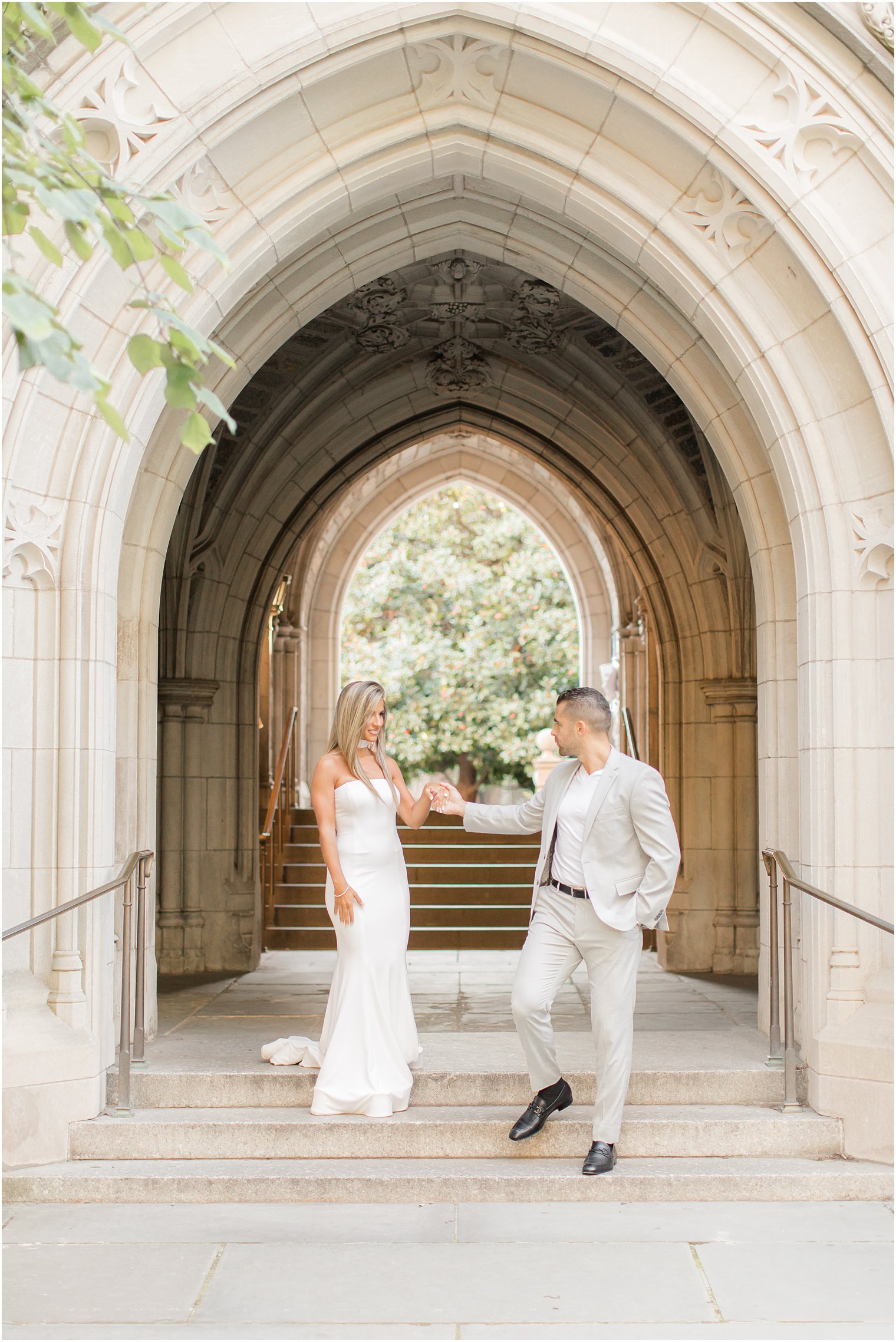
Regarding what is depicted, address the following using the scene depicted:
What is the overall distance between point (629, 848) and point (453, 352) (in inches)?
226

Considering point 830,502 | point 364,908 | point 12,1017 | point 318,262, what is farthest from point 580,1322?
point 318,262

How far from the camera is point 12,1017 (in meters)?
4.62

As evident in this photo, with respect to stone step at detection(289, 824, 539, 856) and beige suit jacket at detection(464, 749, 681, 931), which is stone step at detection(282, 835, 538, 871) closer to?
stone step at detection(289, 824, 539, 856)

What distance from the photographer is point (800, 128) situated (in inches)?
186

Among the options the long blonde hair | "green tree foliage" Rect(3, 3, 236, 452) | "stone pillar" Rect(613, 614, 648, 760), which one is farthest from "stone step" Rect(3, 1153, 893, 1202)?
"stone pillar" Rect(613, 614, 648, 760)

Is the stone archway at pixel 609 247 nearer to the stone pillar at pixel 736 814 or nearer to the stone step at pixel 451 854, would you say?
the stone pillar at pixel 736 814

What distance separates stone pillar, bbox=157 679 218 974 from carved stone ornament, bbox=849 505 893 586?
5328 mm

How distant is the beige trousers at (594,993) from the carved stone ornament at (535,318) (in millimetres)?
4967

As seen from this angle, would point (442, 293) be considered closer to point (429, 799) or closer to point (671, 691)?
point (671, 691)

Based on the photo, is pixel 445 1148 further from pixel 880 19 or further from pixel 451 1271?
pixel 880 19

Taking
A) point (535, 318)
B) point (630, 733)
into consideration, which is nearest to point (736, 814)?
point (630, 733)

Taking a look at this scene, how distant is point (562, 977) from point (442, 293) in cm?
531

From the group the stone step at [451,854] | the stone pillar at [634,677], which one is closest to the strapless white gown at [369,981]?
the stone step at [451,854]

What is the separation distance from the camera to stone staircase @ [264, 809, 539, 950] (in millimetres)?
9805
